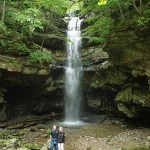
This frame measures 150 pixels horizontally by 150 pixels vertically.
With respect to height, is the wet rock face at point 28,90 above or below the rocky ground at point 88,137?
above

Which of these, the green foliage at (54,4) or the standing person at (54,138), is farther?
the green foliage at (54,4)

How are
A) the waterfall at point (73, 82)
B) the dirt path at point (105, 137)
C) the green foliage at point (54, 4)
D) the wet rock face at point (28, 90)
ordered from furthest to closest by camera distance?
the waterfall at point (73, 82) → the wet rock face at point (28, 90) → the green foliage at point (54, 4) → the dirt path at point (105, 137)

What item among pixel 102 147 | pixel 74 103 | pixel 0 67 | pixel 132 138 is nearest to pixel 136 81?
pixel 132 138

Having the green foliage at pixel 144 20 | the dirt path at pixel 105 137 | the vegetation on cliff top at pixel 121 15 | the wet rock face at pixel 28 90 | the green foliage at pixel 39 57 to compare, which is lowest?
the dirt path at pixel 105 137

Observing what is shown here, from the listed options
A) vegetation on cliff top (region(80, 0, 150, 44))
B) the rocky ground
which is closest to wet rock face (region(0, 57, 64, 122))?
the rocky ground

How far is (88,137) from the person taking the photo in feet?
64.0

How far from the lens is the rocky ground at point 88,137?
647 inches

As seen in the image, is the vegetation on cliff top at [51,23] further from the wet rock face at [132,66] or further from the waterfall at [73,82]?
the waterfall at [73,82]

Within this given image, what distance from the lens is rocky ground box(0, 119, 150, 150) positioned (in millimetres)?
16442

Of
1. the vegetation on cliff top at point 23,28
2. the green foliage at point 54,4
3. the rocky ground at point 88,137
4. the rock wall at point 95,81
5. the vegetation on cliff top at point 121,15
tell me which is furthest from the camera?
the green foliage at point 54,4

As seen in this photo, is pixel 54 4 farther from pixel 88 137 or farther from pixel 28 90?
Answer: pixel 88 137

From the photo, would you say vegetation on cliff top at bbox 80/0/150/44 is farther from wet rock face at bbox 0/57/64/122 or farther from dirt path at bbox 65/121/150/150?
dirt path at bbox 65/121/150/150

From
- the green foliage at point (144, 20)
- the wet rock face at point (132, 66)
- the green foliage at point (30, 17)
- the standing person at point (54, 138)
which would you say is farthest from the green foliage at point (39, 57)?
the standing person at point (54, 138)

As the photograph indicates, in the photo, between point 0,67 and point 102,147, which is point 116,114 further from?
point 0,67
